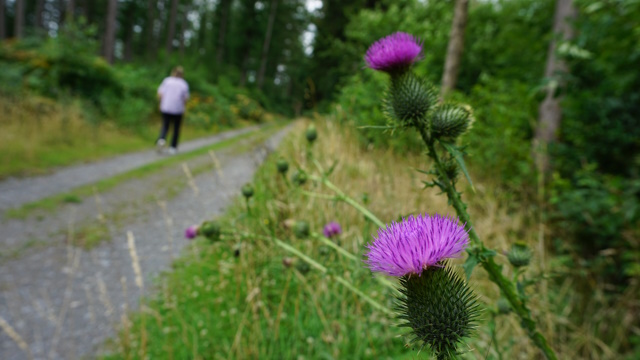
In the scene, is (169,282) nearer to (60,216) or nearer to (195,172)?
(60,216)

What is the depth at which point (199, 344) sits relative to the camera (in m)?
2.29

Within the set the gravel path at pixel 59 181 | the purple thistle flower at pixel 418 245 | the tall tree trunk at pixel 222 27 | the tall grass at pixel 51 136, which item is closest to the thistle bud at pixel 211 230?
the purple thistle flower at pixel 418 245

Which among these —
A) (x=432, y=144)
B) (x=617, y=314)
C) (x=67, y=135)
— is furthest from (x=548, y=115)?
(x=67, y=135)

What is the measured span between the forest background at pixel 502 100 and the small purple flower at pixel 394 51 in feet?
0.71

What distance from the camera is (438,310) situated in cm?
72

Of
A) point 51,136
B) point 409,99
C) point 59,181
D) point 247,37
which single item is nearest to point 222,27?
point 247,37

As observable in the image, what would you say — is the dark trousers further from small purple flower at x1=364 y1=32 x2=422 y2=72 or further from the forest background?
small purple flower at x1=364 y1=32 x2=422 y2=72

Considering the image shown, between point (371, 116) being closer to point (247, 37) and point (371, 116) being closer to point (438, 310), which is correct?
point (438, 310)

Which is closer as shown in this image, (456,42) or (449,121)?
(449,121)

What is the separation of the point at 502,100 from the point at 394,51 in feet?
15.0

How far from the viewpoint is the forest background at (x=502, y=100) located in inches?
127

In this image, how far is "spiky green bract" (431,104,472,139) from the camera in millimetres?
1231

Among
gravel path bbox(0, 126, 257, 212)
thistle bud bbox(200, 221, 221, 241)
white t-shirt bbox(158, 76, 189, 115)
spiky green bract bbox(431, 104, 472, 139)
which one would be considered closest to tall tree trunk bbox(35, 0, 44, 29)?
white t-shirt bbox(158, 76, 189, 115)

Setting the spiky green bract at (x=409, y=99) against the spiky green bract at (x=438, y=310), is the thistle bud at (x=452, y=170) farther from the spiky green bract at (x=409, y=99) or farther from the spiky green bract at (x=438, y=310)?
the spiky green bract at (x=438, y=310)
